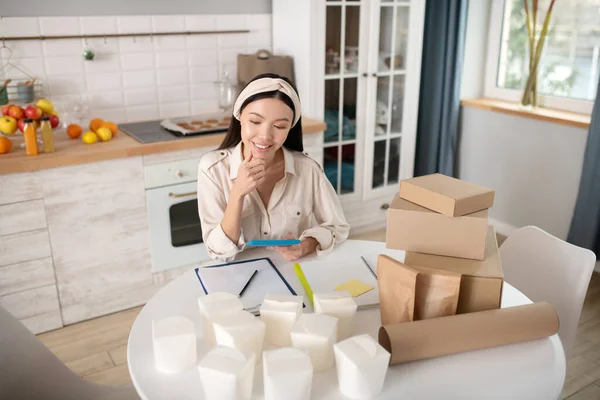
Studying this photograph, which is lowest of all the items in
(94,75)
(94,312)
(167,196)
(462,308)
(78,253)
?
(94,312)

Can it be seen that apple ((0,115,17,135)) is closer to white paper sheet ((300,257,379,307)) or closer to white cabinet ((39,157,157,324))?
white cabinet ((39,157,157,324))

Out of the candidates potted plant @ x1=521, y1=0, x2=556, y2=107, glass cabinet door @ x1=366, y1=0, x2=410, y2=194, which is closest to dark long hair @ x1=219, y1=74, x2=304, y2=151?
glass cabinet door @ x1=366, y1=0, x2=410, y2=194

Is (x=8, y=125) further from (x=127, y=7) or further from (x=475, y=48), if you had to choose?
(x=475, y=48)

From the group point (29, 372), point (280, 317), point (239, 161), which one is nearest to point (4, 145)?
point (239, 161)

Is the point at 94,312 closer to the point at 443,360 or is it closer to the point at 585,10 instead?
the point at 443,360

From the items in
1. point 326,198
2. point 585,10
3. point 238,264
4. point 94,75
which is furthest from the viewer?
point 585,10

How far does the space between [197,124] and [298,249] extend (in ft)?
4.97

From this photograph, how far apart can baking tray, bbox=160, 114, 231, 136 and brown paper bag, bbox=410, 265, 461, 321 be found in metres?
1.81

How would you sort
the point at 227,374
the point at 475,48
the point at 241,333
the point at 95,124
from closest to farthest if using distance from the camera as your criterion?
1. the point at 227,374
2. the point at 241,333
3. the point at 95,124
4. the point at 475,48

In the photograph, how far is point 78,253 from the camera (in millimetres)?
2549

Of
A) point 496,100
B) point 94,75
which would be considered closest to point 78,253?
point 94,75

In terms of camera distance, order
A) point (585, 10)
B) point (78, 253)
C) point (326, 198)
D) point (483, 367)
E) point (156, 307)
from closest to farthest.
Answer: point (483, 367) < point (156, 307) < point (326, 198) < point (78, 253) < point (585, 10)

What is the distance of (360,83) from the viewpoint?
3.34 metres

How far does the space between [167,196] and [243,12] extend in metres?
1.28
